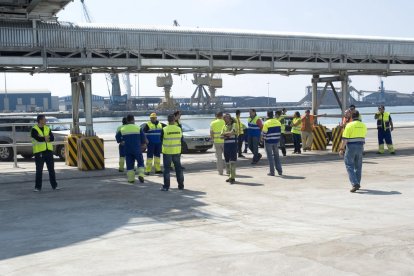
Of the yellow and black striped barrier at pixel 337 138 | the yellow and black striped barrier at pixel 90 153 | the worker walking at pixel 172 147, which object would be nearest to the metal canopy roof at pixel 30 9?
the yellow and black striped barrier at pixel 90 153

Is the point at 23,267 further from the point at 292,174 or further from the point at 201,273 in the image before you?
the point at 292,174

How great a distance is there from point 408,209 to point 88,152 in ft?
34.5

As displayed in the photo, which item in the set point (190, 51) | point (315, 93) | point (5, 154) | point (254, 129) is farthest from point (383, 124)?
point (5, 154)

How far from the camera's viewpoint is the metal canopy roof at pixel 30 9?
15.7 metres

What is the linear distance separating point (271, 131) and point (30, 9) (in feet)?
25.5

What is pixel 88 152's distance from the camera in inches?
687

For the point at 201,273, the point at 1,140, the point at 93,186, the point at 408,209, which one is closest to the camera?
the point at 201,273

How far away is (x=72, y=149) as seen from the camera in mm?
18578

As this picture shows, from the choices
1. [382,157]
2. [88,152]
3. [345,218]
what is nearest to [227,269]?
[345,218]

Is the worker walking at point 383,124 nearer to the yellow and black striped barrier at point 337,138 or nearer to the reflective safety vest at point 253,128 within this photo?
the yellow and black striped barrier at point 337,138

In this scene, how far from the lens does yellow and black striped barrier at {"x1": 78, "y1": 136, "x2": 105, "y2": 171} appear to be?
56.9 ft

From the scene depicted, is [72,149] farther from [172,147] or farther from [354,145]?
[354,145]

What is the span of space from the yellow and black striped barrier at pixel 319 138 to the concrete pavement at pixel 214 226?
7344 mm

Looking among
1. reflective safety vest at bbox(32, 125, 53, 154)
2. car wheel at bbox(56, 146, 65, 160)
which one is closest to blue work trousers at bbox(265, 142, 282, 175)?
reflective safety vest at bbox(32, 125, 53, 154)
